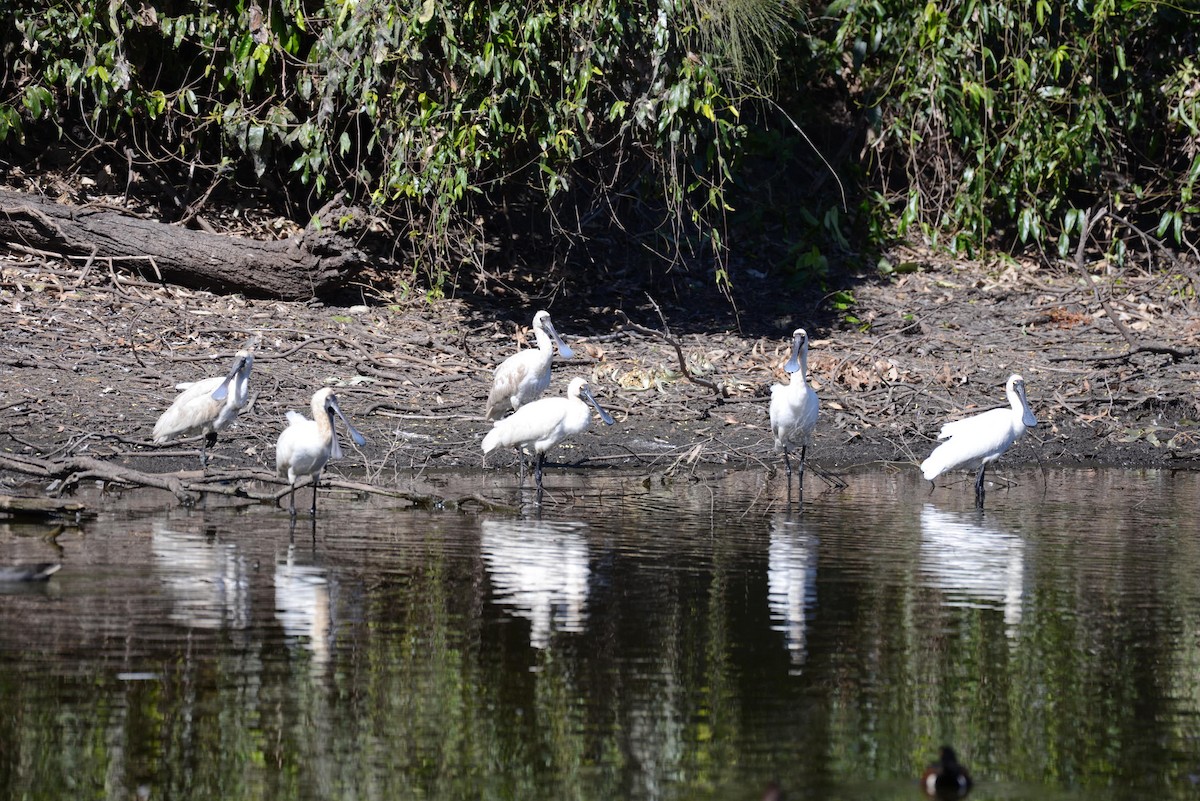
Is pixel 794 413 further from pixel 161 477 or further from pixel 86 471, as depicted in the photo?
pixel 86 471

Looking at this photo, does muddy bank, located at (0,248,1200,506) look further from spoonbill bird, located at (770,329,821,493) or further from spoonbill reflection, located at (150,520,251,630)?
spoonbill reflection, located at (150,520,251,630)

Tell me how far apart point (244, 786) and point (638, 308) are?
13107 mm

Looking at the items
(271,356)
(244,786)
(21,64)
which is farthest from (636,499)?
(21,64)

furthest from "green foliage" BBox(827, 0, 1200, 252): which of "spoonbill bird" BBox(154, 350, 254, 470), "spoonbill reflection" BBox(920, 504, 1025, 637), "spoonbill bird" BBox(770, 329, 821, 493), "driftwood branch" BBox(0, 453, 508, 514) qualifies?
"driftwood branch" BBox(0, 453, 508, 514)

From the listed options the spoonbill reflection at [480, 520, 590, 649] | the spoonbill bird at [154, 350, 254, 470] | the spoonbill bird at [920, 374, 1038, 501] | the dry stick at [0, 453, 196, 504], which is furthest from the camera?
the spoonbill bird at [920, 374, 1038, 501]

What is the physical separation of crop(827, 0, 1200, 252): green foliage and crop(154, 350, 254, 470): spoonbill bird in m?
9.81

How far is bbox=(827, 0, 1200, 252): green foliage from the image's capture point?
60.2 feet

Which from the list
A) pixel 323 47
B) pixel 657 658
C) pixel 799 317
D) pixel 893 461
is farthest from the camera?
pixel 799 317

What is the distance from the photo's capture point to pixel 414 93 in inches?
613

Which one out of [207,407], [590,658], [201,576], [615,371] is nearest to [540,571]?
[201,576]

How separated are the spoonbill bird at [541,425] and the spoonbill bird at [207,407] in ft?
6.14

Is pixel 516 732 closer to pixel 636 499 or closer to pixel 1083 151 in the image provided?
pixel 636 499

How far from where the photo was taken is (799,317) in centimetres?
1773

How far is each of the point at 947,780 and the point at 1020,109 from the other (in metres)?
14.8
